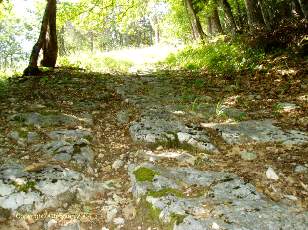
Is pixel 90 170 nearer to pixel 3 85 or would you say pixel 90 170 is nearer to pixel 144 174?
pixel 144 174

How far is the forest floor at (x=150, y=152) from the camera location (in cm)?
502

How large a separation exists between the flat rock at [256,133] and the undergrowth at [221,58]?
206 inches

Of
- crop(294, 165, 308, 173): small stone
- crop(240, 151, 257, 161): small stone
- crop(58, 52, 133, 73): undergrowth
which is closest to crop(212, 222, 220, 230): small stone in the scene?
crop(294, 165, 308, 173): small stone

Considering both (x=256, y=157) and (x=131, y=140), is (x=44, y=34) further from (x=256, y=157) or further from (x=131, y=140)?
(x=256, y=157)

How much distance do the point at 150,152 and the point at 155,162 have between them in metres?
0.50

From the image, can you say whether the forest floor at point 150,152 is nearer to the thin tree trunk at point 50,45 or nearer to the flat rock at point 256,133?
the flat rock at point 256,133

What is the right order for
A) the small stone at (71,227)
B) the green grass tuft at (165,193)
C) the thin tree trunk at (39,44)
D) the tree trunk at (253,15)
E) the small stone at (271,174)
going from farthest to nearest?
the tree trunk at (253,15)
the thin tree trunk at (39,44)
the small stone at (271,174)
the green grass tuft at (165,193)
the small stone at (71,227)

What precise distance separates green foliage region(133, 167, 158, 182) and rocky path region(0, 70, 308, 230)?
18mm

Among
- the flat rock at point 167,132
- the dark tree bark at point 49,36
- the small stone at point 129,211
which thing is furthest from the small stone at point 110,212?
the dark tree bark at point 49,36

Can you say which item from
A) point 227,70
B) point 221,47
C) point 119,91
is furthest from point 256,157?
point 221,47

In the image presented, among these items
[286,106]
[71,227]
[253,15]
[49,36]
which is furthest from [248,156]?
[49,36]

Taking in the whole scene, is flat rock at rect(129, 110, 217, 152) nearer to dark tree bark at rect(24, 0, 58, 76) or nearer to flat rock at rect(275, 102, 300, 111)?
flat rock at rect(275, 102, 300, 111)

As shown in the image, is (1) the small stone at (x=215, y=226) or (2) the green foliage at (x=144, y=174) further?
(2) the green foliage at (x=144, y=174)

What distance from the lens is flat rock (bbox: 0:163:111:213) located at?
5.24 metres
